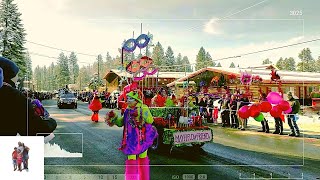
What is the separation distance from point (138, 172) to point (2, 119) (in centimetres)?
216

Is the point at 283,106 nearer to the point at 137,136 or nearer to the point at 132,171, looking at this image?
the point at 137,136

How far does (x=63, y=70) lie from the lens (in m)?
5.03

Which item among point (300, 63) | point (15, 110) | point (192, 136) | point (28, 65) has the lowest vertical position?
point (192, 136)

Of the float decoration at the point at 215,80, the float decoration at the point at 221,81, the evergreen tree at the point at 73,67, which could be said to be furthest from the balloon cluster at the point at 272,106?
the float decoration at the point at 215,80

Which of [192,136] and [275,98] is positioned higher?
[275,98]

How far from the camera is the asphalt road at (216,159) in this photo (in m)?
4.75

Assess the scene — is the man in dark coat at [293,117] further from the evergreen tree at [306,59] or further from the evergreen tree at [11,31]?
the evergreen tree at [11,31]

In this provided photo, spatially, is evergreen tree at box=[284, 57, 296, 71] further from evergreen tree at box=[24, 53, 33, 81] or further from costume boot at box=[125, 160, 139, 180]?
evergreen tree at box=[24, 53, 33, 81]

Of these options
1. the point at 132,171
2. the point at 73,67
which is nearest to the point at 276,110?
the point at 132,171

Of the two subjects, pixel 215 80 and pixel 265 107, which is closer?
pixel 265 107

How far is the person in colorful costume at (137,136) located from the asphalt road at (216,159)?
0.44 metres

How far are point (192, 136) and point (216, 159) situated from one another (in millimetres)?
856

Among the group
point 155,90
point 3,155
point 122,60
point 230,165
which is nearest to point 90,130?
point 155,90

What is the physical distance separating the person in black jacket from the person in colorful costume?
6.11 feet
